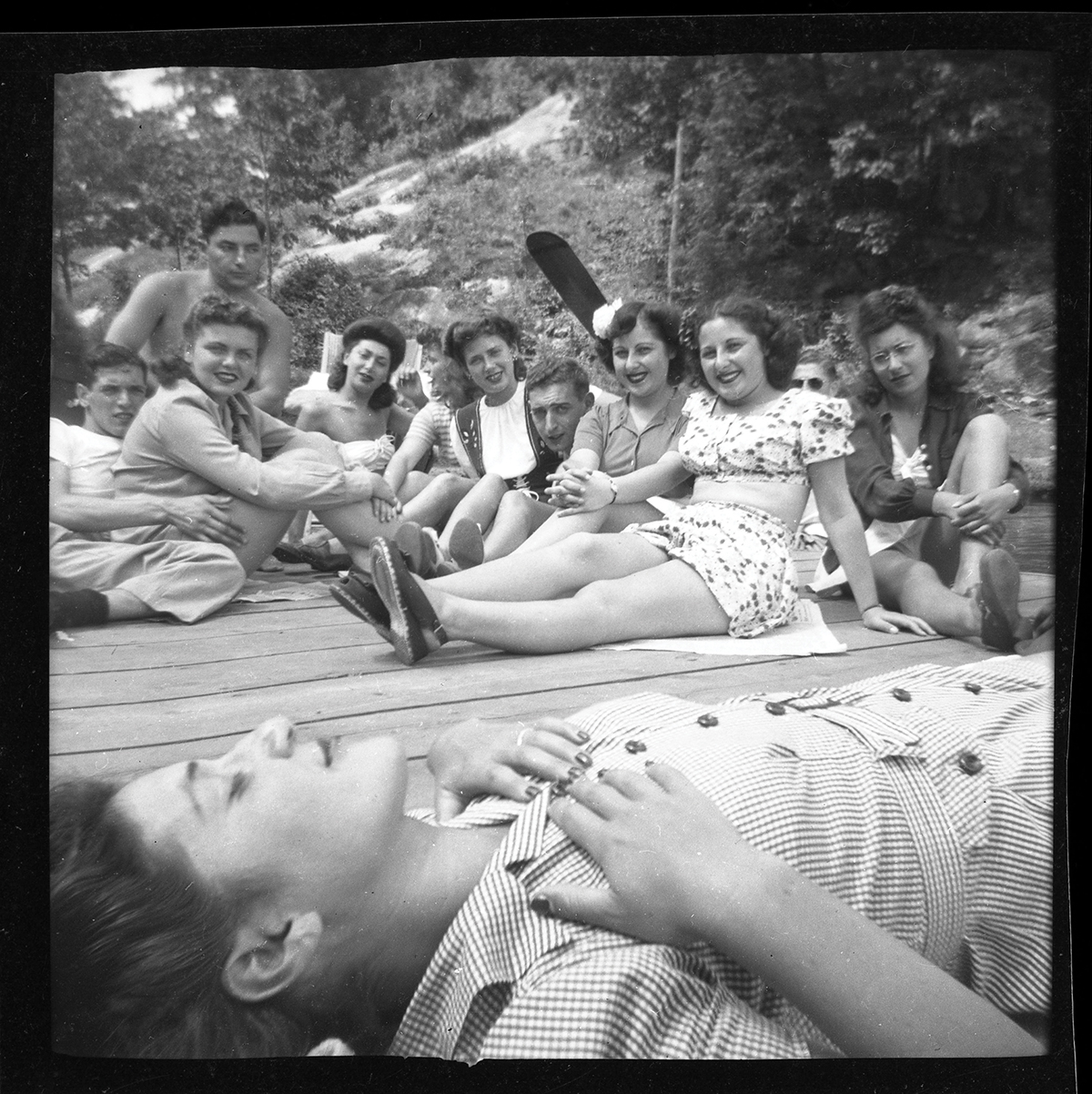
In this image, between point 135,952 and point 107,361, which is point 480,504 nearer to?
point 107,361

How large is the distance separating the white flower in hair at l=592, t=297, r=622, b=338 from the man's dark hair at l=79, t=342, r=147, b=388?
3.13 feet

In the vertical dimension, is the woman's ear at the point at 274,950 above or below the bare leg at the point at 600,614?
below

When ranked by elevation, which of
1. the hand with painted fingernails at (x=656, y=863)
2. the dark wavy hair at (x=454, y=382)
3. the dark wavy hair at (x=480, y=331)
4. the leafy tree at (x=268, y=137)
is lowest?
the hand with painted fingernails at (x=656, y=863)

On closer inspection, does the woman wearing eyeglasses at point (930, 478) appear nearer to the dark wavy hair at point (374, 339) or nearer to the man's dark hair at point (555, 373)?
the man's dark hair at point (555, 373)

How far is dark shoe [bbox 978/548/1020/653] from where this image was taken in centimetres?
240

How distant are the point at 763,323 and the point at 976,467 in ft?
1.81

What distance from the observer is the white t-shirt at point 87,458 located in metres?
2.36

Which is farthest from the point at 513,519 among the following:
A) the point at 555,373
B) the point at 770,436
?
the point at 770,436

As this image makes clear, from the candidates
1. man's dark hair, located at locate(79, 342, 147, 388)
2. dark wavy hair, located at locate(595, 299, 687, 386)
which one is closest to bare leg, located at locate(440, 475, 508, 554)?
dark wavy hair, located at locate(595, 299, 687, 386)

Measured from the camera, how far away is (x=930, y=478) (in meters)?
2.45

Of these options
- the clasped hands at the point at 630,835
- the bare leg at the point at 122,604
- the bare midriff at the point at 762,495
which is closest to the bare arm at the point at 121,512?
the bare leg at the point at 122,604

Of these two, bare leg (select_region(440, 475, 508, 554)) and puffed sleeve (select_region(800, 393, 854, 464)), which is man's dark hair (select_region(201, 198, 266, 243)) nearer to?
bare leg (select_region(440, 475, 508, 554))

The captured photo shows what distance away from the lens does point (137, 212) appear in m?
2.38

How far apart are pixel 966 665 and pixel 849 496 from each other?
432mm
